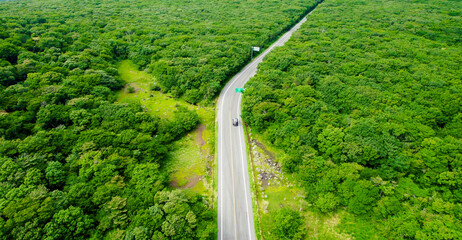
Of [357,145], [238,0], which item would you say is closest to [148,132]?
[357,145]

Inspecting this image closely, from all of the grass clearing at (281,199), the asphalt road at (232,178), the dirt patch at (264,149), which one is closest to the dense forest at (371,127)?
the grass clearing at (281,199)

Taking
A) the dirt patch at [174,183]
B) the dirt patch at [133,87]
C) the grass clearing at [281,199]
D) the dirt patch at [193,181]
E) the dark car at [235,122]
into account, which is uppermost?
the dirt patch at [133,87]

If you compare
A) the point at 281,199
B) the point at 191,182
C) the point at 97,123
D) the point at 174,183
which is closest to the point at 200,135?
the point at 191,182

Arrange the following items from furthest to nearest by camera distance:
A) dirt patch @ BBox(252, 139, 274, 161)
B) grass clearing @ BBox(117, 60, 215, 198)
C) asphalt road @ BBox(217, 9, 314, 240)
→ dirt patch @ BBox(252, 139, 274, 161) → grass clearing @ BBox(117, 60, 215, 198) → asphalt road @ BBox(217, 9, 314, 240)

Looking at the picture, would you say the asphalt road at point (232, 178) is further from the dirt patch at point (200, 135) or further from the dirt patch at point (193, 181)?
the dirt patch at point (193, 181)

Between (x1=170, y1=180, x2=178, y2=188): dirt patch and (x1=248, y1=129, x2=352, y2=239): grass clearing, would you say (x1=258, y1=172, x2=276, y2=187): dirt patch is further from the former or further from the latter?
(x1=170, y1=180, x2=178, y2=188): dirt patch

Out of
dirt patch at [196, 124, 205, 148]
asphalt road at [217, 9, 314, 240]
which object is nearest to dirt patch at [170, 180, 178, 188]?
asphalt road at [217, 9, 314, 240]
